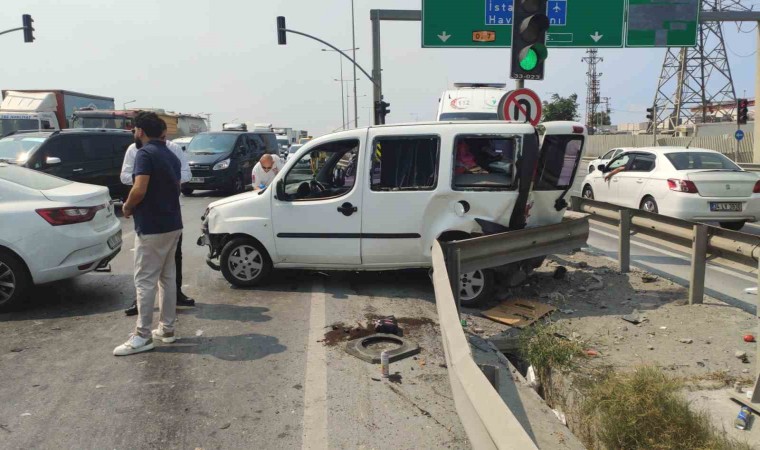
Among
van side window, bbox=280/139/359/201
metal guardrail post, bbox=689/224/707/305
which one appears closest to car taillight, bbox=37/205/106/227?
van side window, bbox=280/139/359/201

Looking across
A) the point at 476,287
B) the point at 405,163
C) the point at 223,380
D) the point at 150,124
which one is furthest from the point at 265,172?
the point at 223,380

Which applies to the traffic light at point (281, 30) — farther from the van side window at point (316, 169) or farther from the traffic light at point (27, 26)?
the van side window at point (316, 169)

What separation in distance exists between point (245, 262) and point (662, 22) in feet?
50.4

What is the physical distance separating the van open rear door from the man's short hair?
12.1 feet

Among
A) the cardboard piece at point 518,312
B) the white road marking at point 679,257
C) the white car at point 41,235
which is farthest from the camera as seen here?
the white road marking at point 679,257

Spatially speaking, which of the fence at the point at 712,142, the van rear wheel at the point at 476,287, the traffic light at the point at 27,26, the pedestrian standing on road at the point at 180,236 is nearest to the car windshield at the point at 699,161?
the van rear wheel at the point at 476,287

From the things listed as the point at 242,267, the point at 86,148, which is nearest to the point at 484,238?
the point at 242,267

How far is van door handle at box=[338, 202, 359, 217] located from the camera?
250 inches

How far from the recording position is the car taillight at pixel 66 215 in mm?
5801

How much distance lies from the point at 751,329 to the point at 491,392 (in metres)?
3.96

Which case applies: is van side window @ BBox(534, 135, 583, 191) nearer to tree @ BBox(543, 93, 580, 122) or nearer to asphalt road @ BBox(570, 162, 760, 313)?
asphalt road @ BBox(570, 162, 760, 313)

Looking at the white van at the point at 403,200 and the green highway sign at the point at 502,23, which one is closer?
the white van at the point at 403,200

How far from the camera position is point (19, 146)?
1244 centimetres

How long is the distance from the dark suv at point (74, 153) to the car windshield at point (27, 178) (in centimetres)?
614
